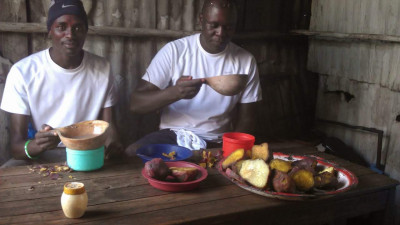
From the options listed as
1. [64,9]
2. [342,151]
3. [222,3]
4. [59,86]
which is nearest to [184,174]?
[59,86]

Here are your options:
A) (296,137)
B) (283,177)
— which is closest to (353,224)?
(296,137)

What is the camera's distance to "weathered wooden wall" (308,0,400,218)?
3.42 m

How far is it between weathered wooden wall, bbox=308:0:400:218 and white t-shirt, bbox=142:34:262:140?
127 centimetres

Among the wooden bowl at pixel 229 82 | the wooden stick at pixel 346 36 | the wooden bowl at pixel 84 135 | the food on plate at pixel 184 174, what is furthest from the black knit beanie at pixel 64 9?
the wooden stick at pixel 346 36

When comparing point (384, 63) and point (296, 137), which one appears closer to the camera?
point (384, 63)

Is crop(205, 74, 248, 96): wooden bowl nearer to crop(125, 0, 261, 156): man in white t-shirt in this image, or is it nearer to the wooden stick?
crop(125, 0, 261, 156): man in white t-shirt

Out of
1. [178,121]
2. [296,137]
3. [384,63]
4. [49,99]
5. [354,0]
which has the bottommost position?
[296,137]

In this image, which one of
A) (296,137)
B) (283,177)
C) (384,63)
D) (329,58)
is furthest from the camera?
(296,137)

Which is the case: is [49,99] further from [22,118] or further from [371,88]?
[371,88]

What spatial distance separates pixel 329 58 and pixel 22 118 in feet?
10.2

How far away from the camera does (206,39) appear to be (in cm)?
316

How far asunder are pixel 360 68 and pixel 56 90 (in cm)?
286

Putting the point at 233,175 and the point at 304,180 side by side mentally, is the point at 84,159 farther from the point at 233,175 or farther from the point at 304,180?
the point at 304,180

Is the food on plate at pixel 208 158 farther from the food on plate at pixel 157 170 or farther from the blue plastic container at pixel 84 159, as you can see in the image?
the blue plastic container at pixel 84 159
